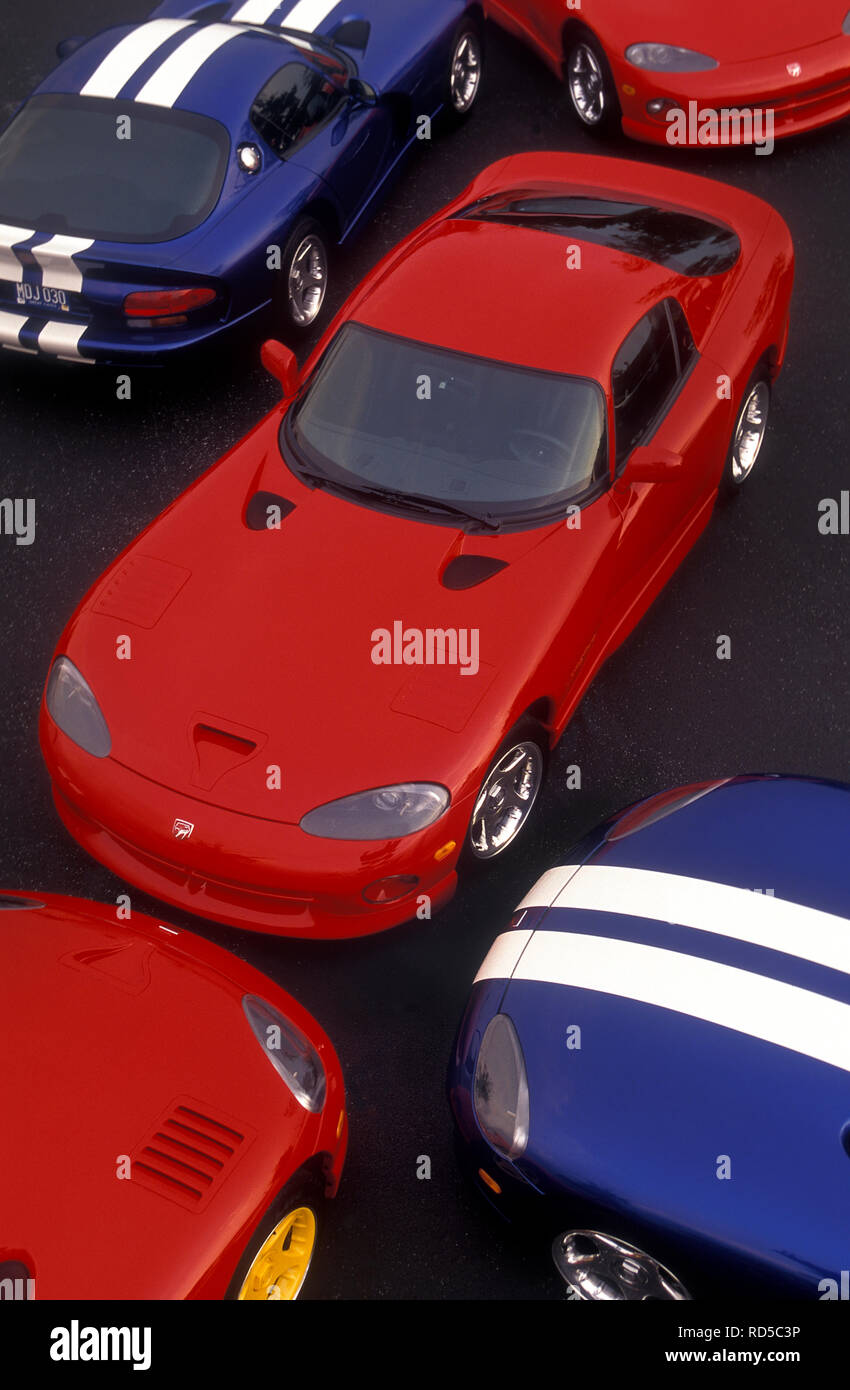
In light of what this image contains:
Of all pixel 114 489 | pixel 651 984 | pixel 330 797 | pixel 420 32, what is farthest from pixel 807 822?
pixel 420 32

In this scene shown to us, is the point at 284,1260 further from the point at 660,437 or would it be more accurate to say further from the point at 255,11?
the point at 255,11

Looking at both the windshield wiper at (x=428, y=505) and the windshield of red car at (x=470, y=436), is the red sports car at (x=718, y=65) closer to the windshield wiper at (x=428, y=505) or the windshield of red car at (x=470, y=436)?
the windshield of red car at (x=470, y=436)

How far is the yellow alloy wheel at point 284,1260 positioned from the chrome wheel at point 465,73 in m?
6.24

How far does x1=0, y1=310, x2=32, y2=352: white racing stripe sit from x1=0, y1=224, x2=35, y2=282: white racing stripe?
0.18m

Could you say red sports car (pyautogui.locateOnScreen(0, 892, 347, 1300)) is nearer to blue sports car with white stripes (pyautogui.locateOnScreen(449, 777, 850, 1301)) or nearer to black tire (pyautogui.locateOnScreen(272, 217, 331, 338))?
blue sports car with white stripes (pyautogui.locateOnScreen(449, 777, 850, 1301))

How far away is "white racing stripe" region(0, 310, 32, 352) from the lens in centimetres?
609

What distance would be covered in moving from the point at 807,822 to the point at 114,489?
3768 mm

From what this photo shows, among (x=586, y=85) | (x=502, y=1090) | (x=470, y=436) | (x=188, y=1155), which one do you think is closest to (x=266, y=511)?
(x=470, y=436)

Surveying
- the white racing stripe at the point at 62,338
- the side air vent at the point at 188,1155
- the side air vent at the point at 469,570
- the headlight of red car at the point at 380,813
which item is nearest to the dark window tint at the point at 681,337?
the side air vent at the point at 469,570

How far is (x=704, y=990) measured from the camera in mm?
3459

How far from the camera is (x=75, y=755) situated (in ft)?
14.4

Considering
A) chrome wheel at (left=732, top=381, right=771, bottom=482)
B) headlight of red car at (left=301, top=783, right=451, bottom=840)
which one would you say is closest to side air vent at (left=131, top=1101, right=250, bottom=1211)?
headlight of red car at (left=301, top=783, right=451, bottom=840)

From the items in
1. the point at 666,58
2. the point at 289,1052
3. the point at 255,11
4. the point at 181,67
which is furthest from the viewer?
the point at 666,58

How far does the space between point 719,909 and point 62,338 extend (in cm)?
411
